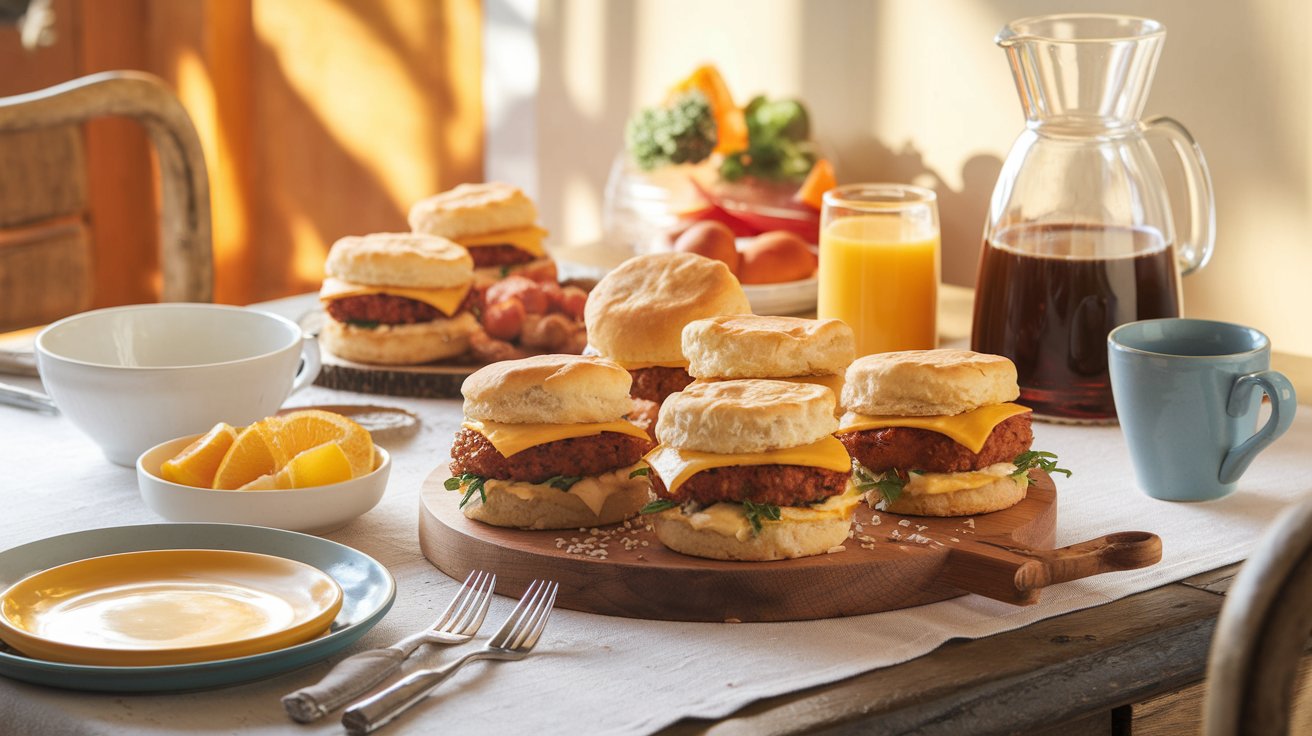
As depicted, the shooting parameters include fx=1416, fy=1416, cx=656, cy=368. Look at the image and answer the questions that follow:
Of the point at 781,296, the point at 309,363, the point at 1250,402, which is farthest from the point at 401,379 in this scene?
the point at 1250,402

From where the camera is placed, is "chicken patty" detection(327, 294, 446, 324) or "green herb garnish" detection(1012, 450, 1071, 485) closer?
"green herb garnish" detection(1012, 450, 1071, 485)

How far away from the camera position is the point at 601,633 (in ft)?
4.05

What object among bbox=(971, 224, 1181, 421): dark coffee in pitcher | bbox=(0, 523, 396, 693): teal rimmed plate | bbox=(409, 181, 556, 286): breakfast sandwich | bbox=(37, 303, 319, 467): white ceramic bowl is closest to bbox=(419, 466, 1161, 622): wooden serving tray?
bbox=(0, 523, 396, 693): teal rimmed plate

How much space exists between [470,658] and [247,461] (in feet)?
1.41

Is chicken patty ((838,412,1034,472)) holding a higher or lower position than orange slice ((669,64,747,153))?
lower

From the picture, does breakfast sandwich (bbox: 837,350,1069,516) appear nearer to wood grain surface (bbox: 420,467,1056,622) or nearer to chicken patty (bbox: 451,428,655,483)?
wood grain surface (bbox: 420,467,1056,622)

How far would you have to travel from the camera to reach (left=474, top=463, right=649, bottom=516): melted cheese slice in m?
1.37

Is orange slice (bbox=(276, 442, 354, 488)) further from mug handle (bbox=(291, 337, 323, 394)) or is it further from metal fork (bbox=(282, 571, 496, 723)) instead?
mug handle (bbox=(291, 337, 323, 394))

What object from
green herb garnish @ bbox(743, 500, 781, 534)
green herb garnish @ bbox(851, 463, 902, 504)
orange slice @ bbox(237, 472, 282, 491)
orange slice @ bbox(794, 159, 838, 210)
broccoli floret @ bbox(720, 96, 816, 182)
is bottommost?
orange slice @ bbox(237, 472, 282, 491)

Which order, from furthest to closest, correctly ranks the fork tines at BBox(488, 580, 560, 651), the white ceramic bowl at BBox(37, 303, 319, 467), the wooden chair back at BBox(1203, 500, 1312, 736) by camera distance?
the white ceramic bowl at BBox(37, 303, 319, 467)
the fork tines at BBox(488, 580, 560, 651)
the wooden chair back at BBox(1203, 500, 1312, 736)

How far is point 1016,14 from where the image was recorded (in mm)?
2459

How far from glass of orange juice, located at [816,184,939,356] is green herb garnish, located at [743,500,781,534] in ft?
2.64

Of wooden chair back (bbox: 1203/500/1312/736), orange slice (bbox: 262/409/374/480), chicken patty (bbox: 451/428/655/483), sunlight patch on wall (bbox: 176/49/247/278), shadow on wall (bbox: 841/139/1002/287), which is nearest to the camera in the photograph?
wooden chair back (bbox: 1203/500/1312/736)

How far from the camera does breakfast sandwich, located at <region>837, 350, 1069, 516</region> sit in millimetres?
1394
